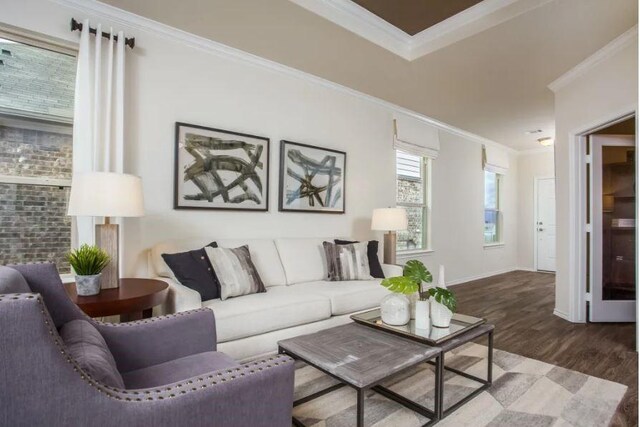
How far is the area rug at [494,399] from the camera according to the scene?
1.85 meters

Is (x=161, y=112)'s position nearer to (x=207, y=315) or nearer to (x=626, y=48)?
(x=207, y=315)

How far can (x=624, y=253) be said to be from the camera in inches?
151

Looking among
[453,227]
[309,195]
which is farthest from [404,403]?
[453,227]

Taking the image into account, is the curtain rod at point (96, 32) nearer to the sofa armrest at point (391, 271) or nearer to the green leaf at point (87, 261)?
the green leaf at point (87, 261)

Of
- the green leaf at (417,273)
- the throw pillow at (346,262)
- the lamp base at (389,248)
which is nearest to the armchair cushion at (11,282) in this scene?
the green leaf at (417,273)

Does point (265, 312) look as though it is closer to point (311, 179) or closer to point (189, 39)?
point (311, 179)

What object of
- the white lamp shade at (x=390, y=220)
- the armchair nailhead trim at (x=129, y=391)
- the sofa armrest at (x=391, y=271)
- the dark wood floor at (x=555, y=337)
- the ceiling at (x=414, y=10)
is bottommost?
the dark wood floor at (x=555, y=337)

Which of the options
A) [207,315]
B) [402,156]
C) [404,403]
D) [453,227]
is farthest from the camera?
[453,227]

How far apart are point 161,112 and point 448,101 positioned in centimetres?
346

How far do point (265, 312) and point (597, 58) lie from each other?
3836 millimetres

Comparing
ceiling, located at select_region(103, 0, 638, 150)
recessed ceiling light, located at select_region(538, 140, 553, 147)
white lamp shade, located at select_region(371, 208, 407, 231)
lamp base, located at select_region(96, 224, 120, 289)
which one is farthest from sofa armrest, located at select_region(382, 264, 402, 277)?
recessed ceiling light, located at select_region(538, 140, 553, 147)

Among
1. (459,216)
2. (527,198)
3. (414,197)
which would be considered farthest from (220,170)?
(527,198)

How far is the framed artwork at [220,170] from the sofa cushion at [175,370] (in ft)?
5.67

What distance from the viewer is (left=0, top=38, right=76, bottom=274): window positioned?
7.78ft
